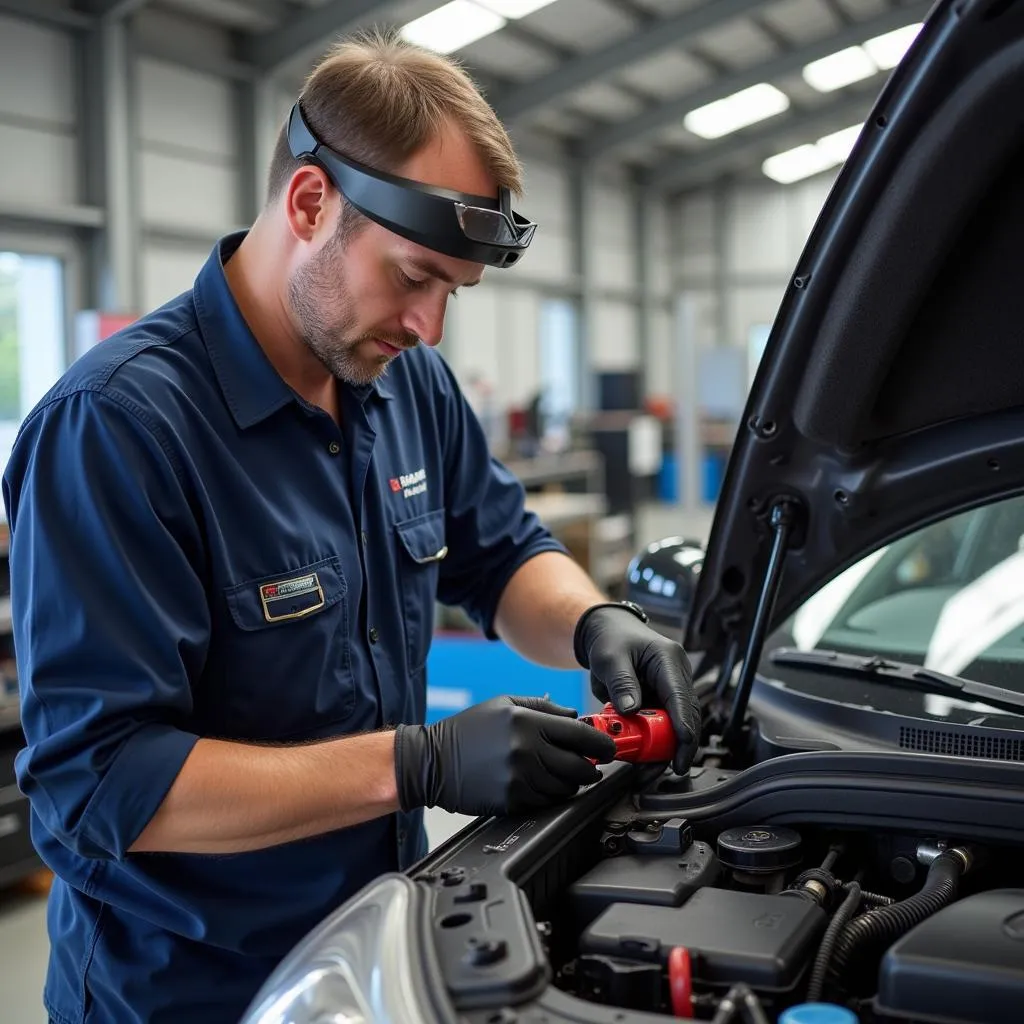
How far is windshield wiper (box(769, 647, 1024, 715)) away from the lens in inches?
57.5

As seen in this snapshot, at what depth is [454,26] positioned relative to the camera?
25.4ft

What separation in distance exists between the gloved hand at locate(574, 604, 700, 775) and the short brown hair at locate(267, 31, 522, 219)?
64cm

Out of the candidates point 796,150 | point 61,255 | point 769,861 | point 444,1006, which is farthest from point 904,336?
point 796,150

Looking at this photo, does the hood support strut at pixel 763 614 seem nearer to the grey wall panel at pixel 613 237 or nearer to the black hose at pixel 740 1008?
the black hose at pixel 740 1008

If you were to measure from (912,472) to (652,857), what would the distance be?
2.22ft

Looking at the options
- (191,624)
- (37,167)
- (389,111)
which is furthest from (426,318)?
(37,167)

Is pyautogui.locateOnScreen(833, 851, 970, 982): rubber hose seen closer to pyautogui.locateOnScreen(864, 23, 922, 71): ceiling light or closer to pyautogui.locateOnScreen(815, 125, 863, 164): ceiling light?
pyautogui.locateOnScreen(864, 23, 922, 71): ceiling light

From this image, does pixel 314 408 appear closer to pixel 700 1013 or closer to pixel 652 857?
pixel 652 857

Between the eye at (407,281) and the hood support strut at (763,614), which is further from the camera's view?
the hood support strut at (763,614)

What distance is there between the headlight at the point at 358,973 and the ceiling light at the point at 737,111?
1099 cm

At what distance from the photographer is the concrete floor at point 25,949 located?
302cm

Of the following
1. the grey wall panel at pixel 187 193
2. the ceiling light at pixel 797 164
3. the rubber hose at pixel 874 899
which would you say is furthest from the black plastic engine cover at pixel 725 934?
the ceiling light at pixel 797 164

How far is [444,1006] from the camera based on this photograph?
0.91 meters

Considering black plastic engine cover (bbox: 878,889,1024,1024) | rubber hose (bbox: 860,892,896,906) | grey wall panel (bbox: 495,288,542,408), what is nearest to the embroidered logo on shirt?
rubber hose (bbox: 860,892,896,906)
